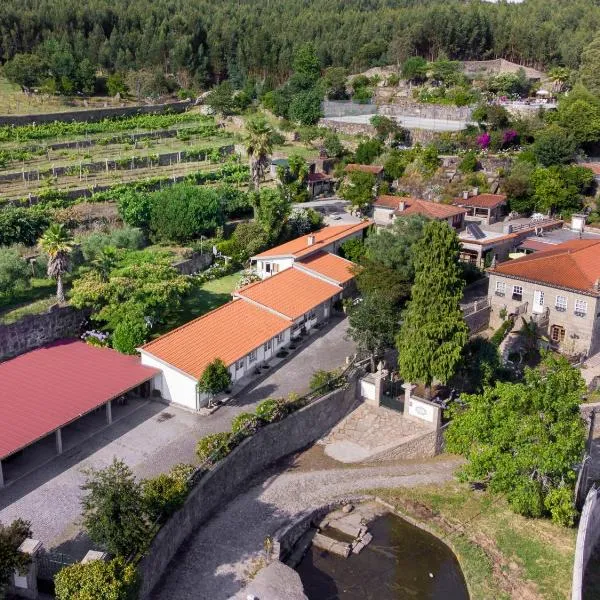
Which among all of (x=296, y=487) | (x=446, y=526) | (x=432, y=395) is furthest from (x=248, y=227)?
(x=446, y=526)

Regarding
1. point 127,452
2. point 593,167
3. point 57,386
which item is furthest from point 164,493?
point 593,167

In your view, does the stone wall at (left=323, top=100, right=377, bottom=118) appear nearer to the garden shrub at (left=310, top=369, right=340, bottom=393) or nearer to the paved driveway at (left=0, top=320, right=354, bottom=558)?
the paved driveway at (left=0, top=320, right=354, bottom=558)

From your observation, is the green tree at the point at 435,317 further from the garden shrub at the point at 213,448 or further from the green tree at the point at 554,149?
the green tree at the point at 554,149

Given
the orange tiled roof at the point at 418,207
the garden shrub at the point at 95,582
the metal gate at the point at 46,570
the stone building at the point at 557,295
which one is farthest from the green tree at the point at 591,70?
the metal gate at the point at 46,570

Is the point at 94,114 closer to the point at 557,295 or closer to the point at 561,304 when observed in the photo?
the point at 557,295

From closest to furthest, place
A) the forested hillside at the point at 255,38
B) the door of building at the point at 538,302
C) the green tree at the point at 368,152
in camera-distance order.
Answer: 1. the door of building at the point at 538,302
2. the green tree at the point at 368,152
3. the forested hillside at the point at 255,38

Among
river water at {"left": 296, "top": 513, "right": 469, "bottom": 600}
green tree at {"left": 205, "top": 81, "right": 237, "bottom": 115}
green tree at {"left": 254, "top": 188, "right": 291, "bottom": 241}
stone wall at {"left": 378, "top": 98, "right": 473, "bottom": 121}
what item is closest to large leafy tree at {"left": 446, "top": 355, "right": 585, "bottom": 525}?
river water at {"left": 296, "top": 513, "right": 469, "bottom": 600}
